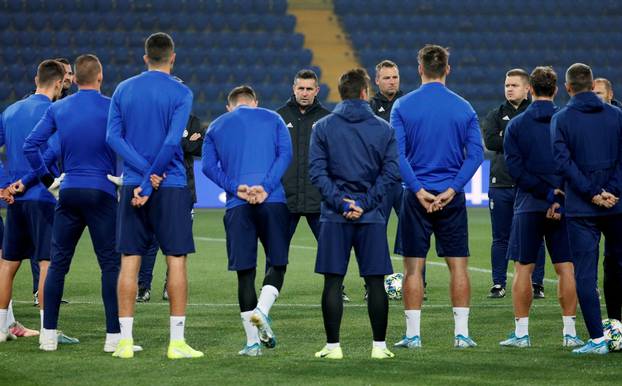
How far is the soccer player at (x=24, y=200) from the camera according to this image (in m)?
8.29

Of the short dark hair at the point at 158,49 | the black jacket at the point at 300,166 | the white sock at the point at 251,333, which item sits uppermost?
the short dark hair at the point at 158,49

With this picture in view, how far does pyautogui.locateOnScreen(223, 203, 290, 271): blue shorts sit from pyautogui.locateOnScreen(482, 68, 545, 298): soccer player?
11.3 ft

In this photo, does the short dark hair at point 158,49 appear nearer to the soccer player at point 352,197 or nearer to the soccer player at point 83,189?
the soccer player at point 83,189

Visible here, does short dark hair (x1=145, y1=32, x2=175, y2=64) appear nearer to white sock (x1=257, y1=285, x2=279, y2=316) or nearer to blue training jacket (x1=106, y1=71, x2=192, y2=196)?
blue training jacket (x1=106, y1=71, x2=192, y2=196)

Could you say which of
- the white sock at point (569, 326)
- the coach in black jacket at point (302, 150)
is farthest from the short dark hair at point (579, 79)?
the coach in black jacket at point (302, 150)

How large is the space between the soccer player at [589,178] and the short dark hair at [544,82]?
0.74 feet

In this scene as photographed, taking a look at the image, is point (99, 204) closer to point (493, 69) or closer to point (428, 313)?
point (428, 313)

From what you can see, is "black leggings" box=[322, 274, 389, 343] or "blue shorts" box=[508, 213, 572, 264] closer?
"black leggings" box=[322, 274, 389, 343]

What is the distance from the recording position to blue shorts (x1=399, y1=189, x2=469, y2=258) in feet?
25.5

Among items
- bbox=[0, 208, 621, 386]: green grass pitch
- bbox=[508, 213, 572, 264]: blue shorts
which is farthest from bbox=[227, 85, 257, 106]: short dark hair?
bbox=[508, 213, 572, 264]: blue shorts

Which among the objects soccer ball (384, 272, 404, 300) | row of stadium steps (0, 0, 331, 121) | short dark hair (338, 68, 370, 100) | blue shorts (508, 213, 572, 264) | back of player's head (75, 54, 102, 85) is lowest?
soccer ball (384, 272, 404, 300)

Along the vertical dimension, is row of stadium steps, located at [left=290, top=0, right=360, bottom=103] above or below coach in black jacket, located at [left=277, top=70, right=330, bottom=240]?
above

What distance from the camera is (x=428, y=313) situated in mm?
9555

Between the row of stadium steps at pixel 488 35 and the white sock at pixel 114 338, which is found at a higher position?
the row of stadium steps at pixel 488 35
